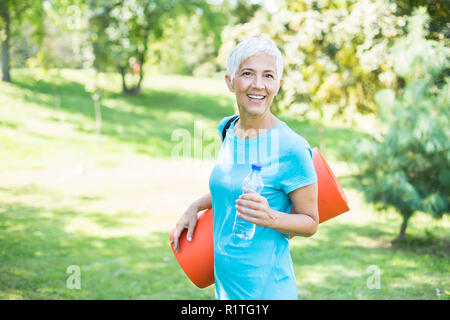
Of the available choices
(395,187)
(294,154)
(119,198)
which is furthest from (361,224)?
(294,154)

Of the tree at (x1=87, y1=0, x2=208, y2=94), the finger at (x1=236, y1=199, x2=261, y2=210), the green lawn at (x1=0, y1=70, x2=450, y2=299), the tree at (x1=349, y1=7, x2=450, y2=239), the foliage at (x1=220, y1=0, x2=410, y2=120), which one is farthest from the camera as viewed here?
the tree at (x1=87, y1=0, x2=208, y2=94)

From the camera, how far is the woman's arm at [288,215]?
1.59 metres

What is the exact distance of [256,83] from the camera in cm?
177

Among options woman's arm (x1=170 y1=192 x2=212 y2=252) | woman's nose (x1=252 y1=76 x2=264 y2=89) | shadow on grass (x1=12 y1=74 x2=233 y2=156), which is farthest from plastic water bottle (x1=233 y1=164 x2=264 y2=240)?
shadow on grass (x1=12 y1=74 x2=233 y2=156)

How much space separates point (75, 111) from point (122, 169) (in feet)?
24.2

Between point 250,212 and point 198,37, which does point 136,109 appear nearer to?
point 250,212

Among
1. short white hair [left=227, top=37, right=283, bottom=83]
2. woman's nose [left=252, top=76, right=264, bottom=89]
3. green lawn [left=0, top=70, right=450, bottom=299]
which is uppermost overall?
short white hair [left=227, top=37, right=283, bottom=83]

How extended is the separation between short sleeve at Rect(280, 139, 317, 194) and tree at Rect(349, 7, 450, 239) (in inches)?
171

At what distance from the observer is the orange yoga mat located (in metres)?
2.19

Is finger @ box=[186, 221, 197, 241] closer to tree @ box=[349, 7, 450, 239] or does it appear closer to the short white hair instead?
the short white hair

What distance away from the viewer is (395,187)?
5727mm

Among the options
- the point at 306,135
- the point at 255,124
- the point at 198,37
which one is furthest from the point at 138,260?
the point at 198,37

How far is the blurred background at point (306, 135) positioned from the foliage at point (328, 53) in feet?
0.10

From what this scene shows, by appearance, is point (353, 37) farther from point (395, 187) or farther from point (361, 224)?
point (395, 187)
